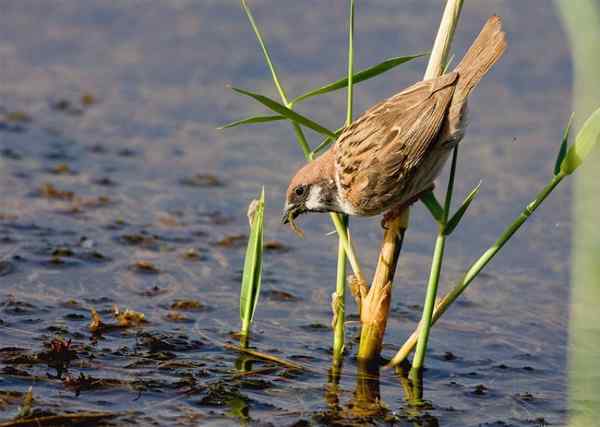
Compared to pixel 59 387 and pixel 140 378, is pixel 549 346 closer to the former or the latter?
pixel 140 378

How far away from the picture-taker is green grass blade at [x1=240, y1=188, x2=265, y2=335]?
4586mm

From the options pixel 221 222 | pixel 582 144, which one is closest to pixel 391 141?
pixel 582 144

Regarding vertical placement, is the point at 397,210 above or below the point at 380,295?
above

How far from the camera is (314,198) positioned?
5.06 m

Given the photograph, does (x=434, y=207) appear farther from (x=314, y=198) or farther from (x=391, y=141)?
(x=314, y=198)

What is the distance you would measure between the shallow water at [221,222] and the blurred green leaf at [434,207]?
999mm

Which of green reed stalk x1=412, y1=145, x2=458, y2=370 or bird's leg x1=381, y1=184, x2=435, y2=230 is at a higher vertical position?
bird's leg x1=381, y1=184, x2=435, y2=230

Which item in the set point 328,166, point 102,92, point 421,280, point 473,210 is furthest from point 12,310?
point 102,92

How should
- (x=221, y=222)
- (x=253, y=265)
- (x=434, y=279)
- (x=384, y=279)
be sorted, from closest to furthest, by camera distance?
(x=434, y=279)
(x=384, y=279)
(x=253, y=265)
(x=221, y=222)

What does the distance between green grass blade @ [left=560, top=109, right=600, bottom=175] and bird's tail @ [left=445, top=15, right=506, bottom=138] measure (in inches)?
36.9

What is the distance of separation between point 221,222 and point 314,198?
8.21 ft

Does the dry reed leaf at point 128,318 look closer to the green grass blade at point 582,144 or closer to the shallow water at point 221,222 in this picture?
the shallow water at point 221,222

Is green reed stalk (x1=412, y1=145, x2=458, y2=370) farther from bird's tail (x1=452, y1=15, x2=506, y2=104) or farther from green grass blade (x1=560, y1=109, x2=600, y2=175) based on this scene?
bird's tail (x1=452, y1=15, x2=506, y2=104)

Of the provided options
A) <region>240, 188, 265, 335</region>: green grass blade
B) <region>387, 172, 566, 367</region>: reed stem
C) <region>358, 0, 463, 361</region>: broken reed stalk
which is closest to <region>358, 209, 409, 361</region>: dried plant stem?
<region>358, 0, 463, 361</region>: broken reed stalk
